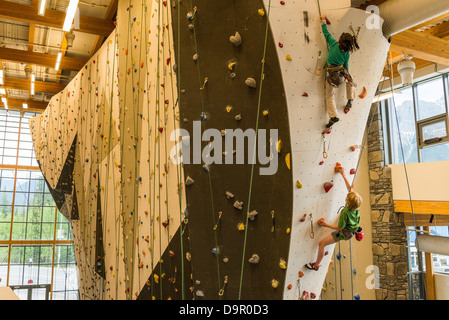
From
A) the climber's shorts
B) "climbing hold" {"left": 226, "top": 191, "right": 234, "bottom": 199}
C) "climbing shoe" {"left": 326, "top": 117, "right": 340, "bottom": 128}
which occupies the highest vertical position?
"climbing shoe" {"left": 326, "top": 117, "right": 340, "bottom": 128}

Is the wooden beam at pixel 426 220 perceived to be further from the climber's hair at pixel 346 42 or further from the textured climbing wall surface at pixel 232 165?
the climber's hair at pixel 346 42

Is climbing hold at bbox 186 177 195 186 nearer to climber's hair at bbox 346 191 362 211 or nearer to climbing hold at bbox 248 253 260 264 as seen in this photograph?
climbing hold at bbox 248 253 260 264

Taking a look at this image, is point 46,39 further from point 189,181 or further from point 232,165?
point 232,165

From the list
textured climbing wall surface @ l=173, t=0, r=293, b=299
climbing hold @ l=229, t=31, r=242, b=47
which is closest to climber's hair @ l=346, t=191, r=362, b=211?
textured climbing wall surface @ l=173, t=0, r=293, b=299

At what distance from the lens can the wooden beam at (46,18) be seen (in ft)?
19.4

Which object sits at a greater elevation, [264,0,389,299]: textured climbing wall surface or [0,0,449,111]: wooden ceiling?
[0,0,449,111]: wooden ceiling

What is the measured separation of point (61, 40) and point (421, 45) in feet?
21.7

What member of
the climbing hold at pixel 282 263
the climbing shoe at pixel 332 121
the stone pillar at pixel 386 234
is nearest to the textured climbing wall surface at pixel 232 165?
the climbing hold at pixel 282 263

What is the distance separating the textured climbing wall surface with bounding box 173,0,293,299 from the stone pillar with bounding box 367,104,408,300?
213 inches

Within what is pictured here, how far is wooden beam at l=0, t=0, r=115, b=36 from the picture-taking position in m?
5.91

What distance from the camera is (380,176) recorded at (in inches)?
295

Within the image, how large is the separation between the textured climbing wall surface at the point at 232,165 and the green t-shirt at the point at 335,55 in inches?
Answer: 12.9

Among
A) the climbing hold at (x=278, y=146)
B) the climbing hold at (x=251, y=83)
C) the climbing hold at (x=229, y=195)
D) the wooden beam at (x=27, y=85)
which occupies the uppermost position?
the wooden beam at (x=27, y=85)

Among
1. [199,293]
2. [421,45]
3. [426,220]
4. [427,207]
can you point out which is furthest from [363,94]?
[426,220]
